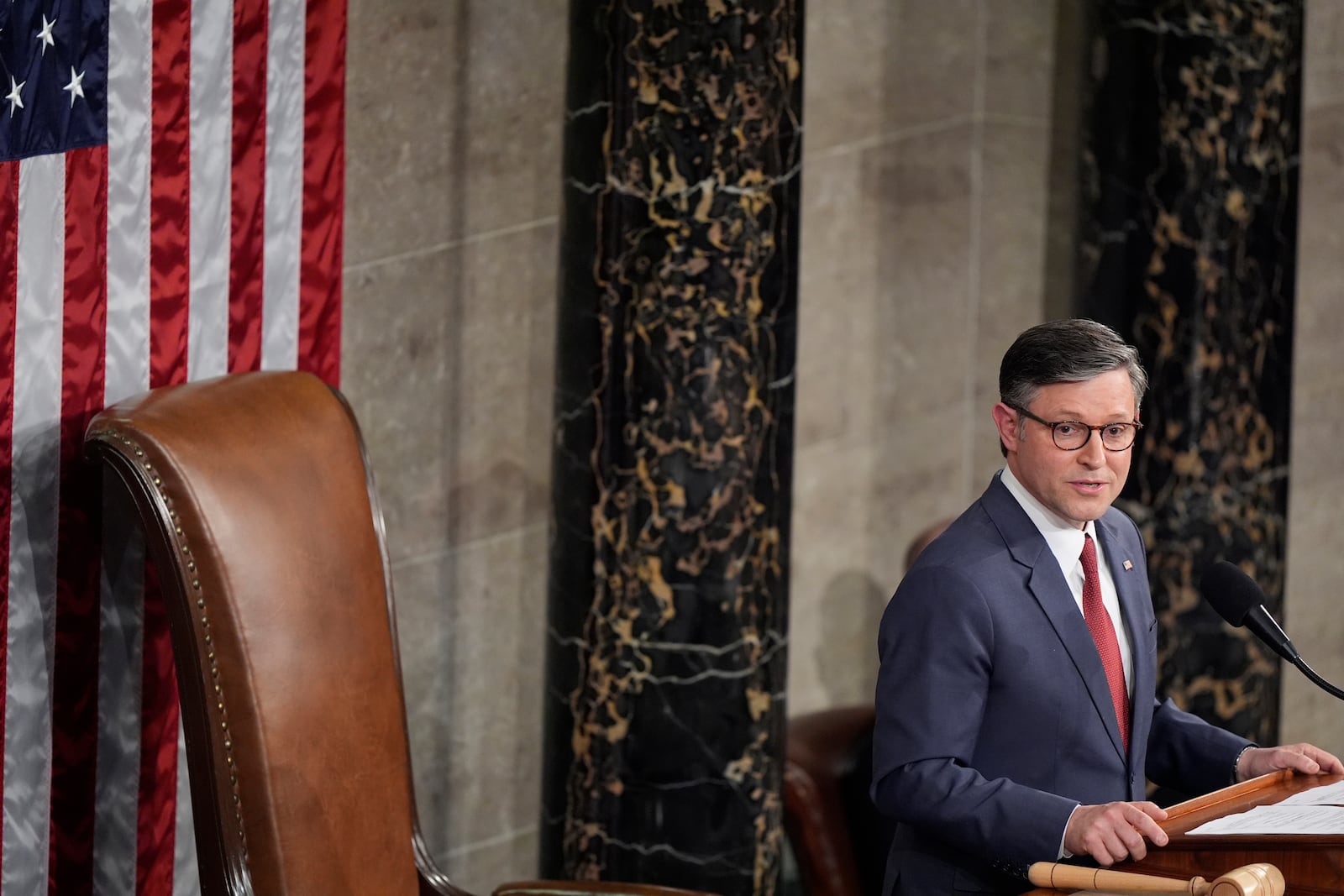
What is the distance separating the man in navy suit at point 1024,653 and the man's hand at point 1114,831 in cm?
12

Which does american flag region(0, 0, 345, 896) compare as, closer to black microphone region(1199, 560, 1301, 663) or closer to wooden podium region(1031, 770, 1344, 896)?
wooden podium region(1031, 770, 1344, 896)

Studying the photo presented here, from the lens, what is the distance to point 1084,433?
8.10 ft

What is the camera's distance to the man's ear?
2.53 metres

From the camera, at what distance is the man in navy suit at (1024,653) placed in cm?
243

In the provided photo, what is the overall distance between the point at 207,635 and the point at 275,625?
0.39 feet

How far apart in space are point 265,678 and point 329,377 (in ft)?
3.86

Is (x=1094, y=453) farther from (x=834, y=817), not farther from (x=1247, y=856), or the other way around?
(x=834, y=817)

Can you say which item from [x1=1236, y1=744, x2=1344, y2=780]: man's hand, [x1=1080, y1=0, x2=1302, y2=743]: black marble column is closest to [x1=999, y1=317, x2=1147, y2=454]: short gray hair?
[x1=1236, y1=744, x2=1344, y2=780]: man's hand

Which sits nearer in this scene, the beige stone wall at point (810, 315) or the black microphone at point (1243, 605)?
the black microphone at point (1243, 605)

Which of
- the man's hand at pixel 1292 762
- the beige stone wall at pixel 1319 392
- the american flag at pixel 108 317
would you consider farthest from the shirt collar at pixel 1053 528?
the beige stone wall at pixel 1319 392

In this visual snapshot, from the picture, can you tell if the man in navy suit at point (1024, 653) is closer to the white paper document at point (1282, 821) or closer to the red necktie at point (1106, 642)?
the red necktie at point (1106, 642)

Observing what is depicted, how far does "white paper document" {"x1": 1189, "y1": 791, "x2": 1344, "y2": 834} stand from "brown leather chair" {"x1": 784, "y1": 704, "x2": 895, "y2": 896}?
1512 mm

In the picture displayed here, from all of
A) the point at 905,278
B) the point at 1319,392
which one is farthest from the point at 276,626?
the point at 1319,392

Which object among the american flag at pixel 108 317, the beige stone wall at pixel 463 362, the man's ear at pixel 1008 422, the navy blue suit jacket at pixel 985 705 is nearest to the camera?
the navy blue suit jacket at pixel 985 705
